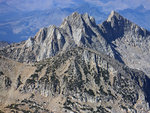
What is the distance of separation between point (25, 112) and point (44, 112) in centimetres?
1604

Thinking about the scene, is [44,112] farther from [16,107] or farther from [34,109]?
[16,107]

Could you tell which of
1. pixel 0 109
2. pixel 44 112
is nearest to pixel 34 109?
pixel 44 112

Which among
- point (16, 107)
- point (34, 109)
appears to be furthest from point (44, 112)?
point (16, 107)

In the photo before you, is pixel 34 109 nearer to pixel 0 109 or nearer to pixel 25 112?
pixel 25 112

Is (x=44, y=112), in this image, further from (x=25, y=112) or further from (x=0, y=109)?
(x=0, y=109)

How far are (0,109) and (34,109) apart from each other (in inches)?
1058

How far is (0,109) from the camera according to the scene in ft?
633

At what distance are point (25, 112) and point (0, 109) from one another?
2038cm

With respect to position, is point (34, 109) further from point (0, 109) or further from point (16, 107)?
point (0, 109)

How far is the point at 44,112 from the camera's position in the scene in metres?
199

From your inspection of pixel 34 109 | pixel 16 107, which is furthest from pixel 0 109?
pixel 34 109

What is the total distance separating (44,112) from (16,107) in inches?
922
